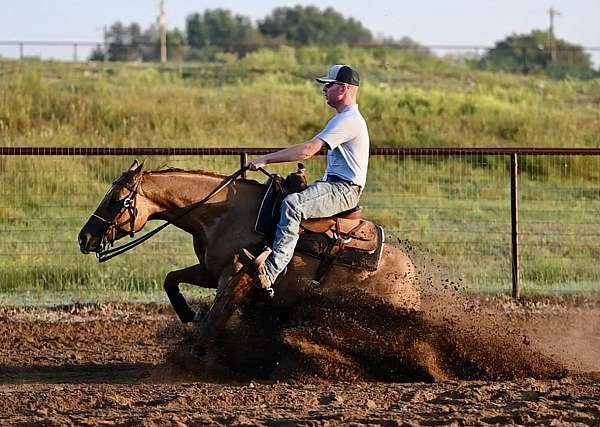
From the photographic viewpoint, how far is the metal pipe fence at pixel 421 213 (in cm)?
1331

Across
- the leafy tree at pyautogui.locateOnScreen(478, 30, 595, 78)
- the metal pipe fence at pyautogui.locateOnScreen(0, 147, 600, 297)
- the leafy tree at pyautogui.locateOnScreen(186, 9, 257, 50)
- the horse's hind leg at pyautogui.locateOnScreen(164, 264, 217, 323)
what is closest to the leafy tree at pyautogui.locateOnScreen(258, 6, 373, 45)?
the leafy tree at pyautogui.locateOnScreen(186, 9, 257, 50)

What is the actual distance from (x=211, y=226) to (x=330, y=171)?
99 centimetres

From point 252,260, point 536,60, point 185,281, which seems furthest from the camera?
point 536,60

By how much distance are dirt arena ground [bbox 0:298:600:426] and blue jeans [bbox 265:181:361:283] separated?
89 centimetres

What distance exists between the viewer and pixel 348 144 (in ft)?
27.7

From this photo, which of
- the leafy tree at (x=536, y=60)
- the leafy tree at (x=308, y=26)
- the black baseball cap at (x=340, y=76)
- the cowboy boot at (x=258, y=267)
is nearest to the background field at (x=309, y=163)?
the cowboy boot at (x=258, y=267)

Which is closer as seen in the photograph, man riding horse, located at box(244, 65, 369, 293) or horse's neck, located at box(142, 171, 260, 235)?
man riding horse, located at box(244, 65, 369, 293)

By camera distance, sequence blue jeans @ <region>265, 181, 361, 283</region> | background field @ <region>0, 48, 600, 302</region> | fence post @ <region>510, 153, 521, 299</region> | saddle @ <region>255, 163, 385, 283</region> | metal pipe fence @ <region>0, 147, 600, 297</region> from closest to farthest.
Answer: blue jeans @ <region>265, 181, 361, 283</region>, saddle @ <region>255, 163, 385, 283</region>, fence post @ <region>510, 153, 521, 299</region>, metal pipe fence @ <region>0, 147, 600, 297</region>, background field @ <region>0, 48, 600, 302</region>

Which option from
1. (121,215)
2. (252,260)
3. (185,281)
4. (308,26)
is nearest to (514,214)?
(185,281)

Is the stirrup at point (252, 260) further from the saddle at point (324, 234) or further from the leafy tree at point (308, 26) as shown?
the leafy tree at point (308, 26)

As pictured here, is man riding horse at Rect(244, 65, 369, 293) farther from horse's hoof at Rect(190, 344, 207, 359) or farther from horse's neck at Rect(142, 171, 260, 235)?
horse's hoof at Rect(190, 344, 207, 359)

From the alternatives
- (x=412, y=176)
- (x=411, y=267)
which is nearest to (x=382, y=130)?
(x=412, y=176)

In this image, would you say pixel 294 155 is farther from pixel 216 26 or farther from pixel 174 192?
pixel 216 26

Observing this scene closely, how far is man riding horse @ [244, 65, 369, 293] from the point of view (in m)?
8.25
